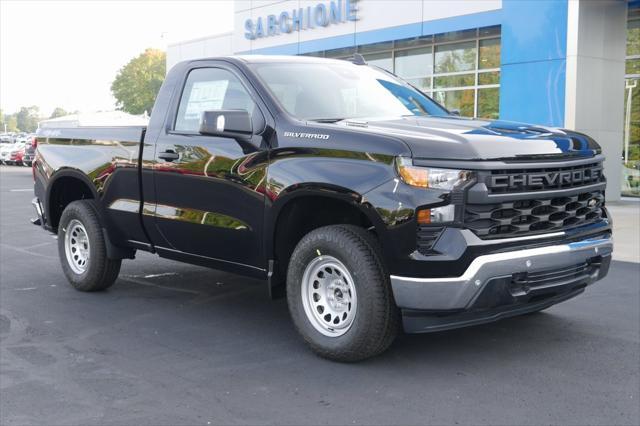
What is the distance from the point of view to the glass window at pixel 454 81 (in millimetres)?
21203

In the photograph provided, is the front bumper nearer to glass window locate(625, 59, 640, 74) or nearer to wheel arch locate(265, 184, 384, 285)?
wheel arch locate(265, 184, 384, 285)

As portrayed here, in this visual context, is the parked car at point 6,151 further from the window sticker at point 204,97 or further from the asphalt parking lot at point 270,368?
the window sticker at point 204,97

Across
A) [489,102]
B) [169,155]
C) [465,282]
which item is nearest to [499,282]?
[465,282]

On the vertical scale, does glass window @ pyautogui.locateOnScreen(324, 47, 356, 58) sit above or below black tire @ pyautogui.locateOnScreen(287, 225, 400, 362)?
above

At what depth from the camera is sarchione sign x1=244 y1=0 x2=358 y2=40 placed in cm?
2356

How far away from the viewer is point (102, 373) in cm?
478

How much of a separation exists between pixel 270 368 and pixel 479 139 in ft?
6.41

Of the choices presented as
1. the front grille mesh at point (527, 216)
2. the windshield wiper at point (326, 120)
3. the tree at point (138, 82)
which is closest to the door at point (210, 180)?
the windshield wiper at point (326, 120)

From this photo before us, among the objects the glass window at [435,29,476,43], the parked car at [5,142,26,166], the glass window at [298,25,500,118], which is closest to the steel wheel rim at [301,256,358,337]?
the glass window at [298,25,500,118]

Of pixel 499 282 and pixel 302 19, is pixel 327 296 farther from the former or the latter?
pixel 302 19

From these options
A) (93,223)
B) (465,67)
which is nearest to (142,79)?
(465,67)

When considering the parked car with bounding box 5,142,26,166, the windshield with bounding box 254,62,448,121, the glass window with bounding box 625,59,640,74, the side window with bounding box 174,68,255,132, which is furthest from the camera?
the parked car with bounding box 5,142,26,166

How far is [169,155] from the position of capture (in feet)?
19.7

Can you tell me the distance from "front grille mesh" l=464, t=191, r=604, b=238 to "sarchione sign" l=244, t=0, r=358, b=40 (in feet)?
62.3
